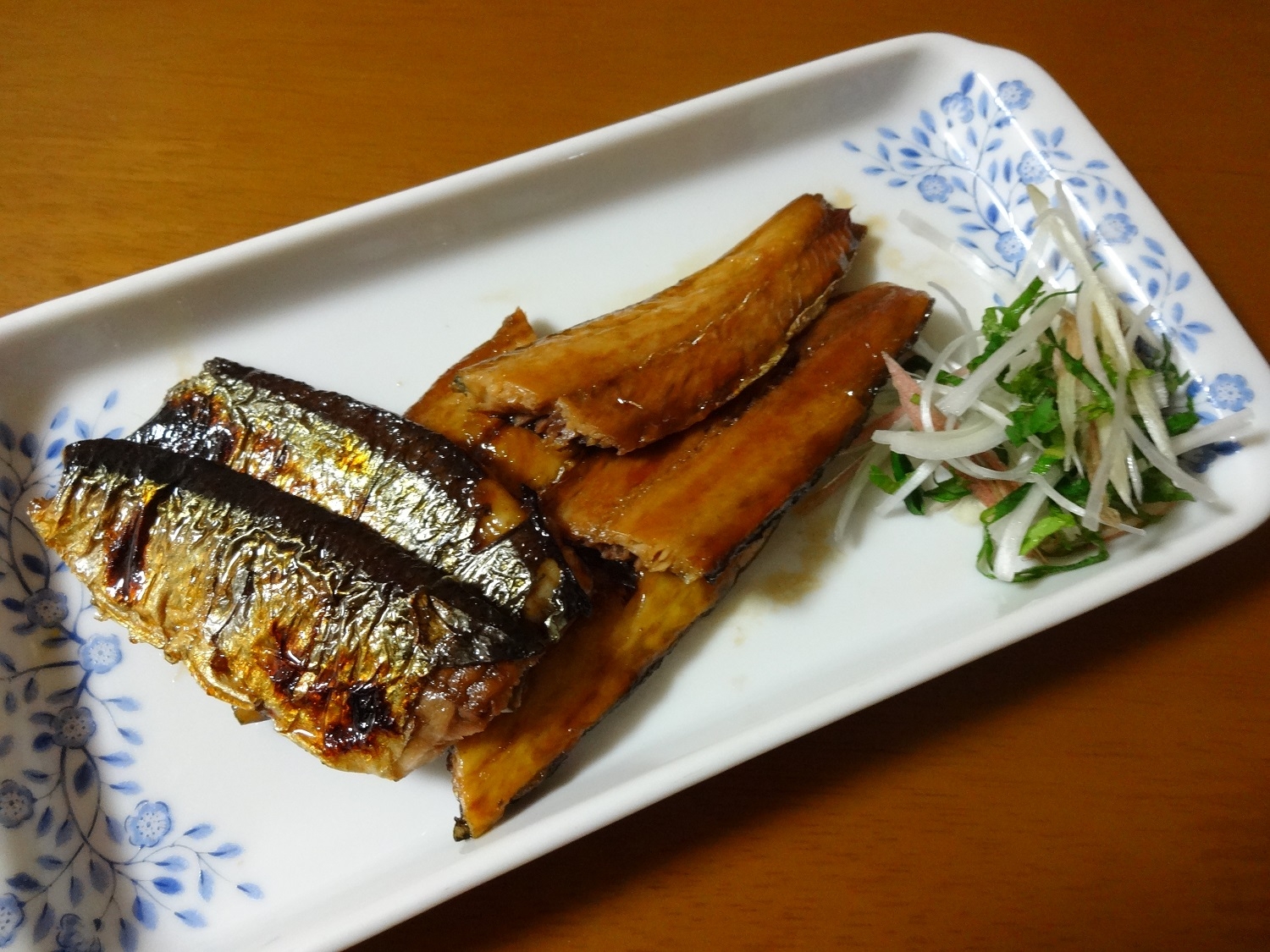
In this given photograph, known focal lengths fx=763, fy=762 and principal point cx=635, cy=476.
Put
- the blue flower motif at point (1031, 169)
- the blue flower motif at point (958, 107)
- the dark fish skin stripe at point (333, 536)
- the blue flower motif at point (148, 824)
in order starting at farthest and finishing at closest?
the blue flower motif at point (958, 107) → the blue flower motif at point (1031, 169) → the blue flower motif at point (148, 824) → the dark fish skin stripe at point (333, 536)

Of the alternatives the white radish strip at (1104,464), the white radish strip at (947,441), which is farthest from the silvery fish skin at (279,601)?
the white radish strip at (1104,464)

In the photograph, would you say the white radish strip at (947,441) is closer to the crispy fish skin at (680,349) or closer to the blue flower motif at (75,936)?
the crispy fish skin at (680,349)

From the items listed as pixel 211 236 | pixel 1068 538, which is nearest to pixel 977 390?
pixel 1068 538

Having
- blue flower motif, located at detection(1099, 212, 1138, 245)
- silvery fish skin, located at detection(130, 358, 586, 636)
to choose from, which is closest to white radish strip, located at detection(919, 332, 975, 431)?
blue flower motif, located at detection(1099, 212, 1138, 245)

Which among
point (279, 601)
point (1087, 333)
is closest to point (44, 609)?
point (279, 601)

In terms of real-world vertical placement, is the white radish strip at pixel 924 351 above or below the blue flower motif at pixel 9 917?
above

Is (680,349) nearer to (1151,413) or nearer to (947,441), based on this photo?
(947,441)
